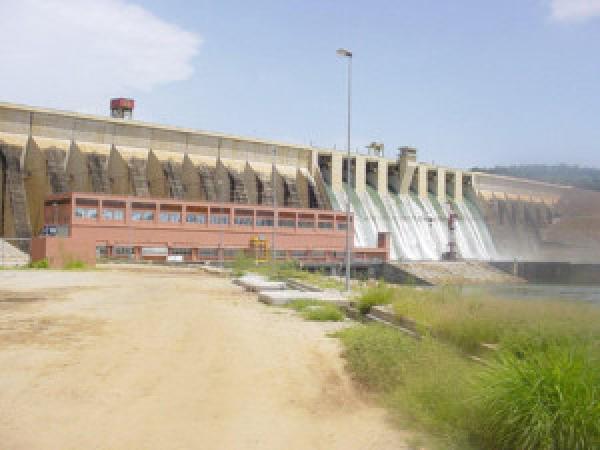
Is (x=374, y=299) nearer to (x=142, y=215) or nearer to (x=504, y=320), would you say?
(x=504, y=320)

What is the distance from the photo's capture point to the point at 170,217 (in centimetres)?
5941

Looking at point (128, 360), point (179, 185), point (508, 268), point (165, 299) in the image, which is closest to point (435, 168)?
point (508, 268)

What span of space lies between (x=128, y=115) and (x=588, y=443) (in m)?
72.0

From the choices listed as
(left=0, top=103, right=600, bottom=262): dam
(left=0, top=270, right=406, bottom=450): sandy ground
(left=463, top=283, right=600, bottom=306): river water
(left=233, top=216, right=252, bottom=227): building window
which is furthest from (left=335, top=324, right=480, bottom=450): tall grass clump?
(left=233, top=216, right=252, bottom=227): building window

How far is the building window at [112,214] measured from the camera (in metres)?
54.8

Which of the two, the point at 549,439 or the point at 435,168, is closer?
the point at 549,439

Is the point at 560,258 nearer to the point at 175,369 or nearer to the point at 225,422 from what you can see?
the point at 225,422

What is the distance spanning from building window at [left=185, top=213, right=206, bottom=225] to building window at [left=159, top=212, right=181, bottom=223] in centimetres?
93

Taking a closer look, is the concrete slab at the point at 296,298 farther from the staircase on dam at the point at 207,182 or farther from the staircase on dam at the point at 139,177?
the staircase on dam at the point at 207,182

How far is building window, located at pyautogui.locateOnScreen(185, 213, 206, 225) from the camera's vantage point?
6069cm

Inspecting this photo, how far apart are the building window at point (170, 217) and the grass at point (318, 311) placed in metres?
43.1

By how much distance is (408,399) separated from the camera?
24.7ft

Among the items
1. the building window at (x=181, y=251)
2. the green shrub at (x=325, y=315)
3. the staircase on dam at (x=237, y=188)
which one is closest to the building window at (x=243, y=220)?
the staircase on dam at (x=237, y=188)

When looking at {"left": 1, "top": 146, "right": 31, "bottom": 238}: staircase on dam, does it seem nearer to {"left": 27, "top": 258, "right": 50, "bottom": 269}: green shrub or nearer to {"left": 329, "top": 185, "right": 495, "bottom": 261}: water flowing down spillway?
{"left": 27, "top": 258, "right": 50, "bottom": 269}: green shrub
